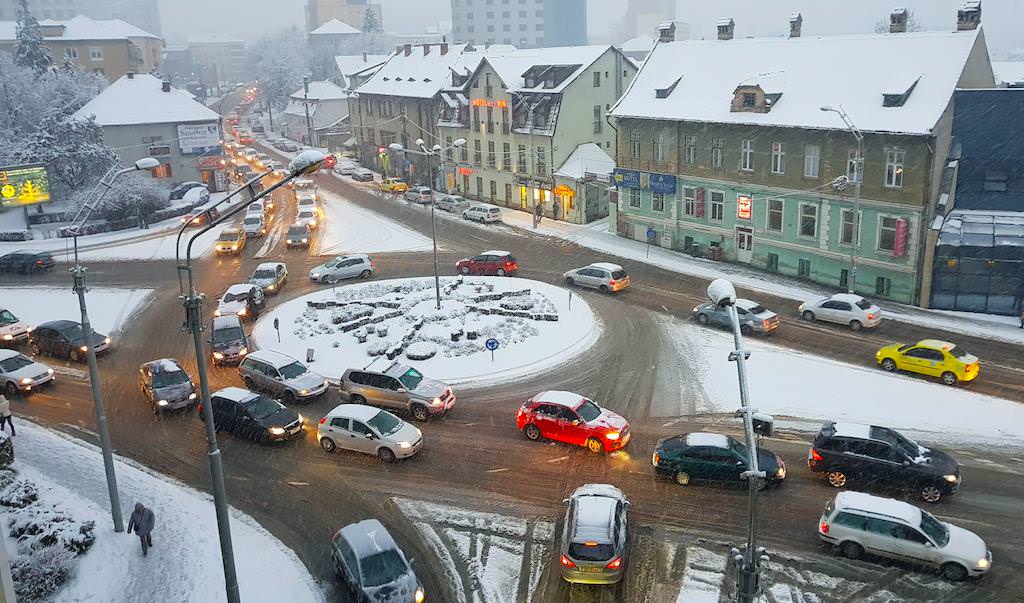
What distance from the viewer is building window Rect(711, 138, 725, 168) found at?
43.9 meters

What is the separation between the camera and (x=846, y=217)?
38.9 meters

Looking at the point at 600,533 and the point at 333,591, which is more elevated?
the point at 600,533

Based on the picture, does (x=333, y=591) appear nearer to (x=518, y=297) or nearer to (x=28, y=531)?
(x=28, y=531)

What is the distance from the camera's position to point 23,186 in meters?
58.0

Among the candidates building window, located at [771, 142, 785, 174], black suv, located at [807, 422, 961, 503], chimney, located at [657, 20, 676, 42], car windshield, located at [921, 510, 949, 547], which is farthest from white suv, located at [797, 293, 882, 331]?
chimney, located at [657, 20, 676, 42]

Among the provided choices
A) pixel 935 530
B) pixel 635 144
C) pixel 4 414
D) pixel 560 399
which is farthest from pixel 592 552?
pixel 635 144

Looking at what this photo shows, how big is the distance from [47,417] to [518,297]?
20.8m

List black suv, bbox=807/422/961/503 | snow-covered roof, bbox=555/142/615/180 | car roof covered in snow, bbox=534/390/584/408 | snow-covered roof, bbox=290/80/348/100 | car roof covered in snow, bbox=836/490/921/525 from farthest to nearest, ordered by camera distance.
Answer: snow-covered roof, bbox=290/80/348/100 < snow-covered roof, bbox=555/142/615/180 < car roof covered in snow, bbox=534/390/584/408 < black suv, bbox=807/422/961/503 < car roof covered in snow, bbox=836/490/921/525

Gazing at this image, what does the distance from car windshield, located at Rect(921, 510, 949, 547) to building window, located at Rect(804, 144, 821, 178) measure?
83.2 feet

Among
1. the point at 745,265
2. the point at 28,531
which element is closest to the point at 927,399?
the point at 745,265

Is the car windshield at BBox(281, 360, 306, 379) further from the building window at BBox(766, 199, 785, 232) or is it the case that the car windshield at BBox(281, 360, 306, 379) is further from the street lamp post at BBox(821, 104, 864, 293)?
the building window at BBox(766, 199, 785, 232)

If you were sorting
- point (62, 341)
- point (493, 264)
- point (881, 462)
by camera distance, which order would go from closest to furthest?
point (881, 462) < point (62, 341) < point (493, 264)

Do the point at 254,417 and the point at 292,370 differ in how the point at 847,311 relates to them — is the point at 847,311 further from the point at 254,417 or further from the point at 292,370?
the point at 254,417

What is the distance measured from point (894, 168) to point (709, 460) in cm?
2231
